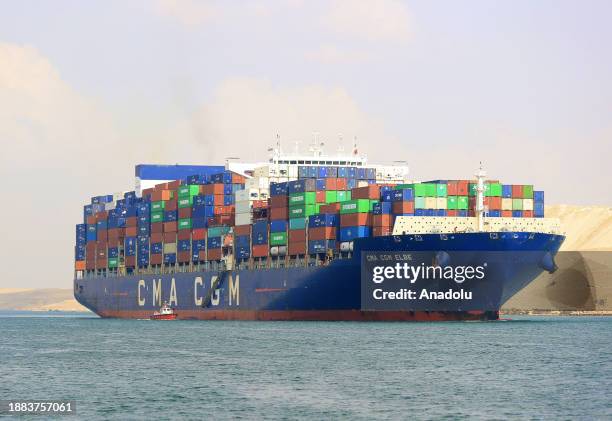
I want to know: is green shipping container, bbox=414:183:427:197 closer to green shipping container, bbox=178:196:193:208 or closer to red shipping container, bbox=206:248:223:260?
red shipping container, bbox=206:248:223:260

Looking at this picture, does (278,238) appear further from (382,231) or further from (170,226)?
(170,226)

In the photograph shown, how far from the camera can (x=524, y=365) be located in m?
60.0

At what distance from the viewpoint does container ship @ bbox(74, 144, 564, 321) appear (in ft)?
290

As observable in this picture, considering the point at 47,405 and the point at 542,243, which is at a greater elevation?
the point at 542,243

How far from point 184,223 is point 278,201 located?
1650cm

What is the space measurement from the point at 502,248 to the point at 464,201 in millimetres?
5202

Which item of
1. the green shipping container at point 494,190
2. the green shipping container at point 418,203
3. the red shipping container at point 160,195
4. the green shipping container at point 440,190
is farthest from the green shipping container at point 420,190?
the red shipping container at point 160,195

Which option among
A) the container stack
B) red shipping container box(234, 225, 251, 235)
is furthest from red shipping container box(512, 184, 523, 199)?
red shipping container box(234, 225, 251, 235)

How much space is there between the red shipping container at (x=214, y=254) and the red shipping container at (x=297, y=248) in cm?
1177

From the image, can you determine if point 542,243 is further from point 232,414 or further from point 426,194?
point 232,414

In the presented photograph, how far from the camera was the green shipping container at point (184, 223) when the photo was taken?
11362 centimetres

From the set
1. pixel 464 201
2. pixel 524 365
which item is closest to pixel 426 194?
pixel 464 201

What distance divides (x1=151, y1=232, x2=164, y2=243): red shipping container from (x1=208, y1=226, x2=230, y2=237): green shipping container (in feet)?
31.0

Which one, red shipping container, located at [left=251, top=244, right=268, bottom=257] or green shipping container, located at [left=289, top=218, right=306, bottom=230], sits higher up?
green shipping container, located at [left=289, top=218, right=306, bottom=230]
